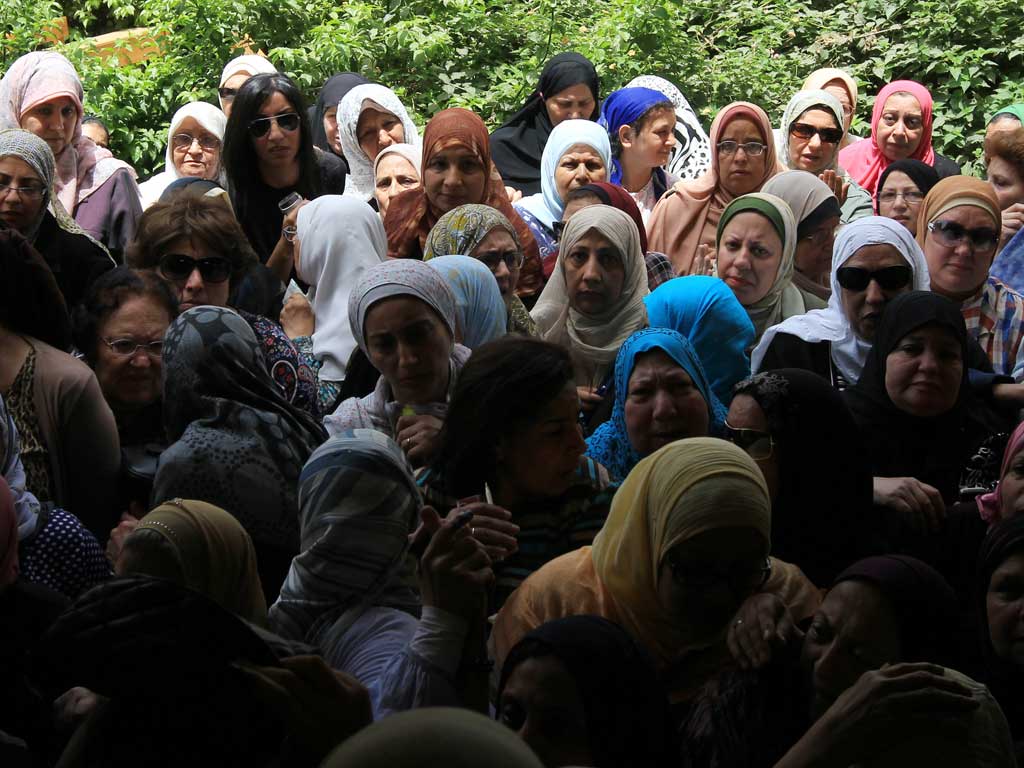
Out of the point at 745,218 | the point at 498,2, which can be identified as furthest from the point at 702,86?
the point at 745,218

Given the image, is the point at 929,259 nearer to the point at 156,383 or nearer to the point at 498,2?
the point at 156,383

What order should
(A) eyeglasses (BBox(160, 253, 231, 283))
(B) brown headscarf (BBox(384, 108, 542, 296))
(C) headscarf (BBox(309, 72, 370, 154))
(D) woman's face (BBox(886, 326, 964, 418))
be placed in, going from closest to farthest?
(D) woman's face (BBox(886, 326, 964, 418)) < (A) eyeglasses (BBox(160, 253, 231, 283)) < (B) brown headscarf (BBox(384, 108, 542, 296)) < (C) headscarf (BBox(309, 72, 370, 154))

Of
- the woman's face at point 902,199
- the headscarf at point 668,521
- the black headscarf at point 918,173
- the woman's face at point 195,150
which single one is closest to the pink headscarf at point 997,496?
the headscarf at point 668,521

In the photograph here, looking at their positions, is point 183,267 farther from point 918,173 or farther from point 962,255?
point 918,173

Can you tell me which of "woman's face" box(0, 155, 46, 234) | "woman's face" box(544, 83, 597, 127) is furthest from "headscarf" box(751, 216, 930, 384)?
"woman's face" box(544, 83, 597, 127)

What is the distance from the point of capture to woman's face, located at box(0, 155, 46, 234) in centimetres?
501

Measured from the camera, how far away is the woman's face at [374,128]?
7207mm

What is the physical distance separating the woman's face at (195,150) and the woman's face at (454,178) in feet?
4.87

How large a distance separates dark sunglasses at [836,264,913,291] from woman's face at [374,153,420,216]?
2419mm

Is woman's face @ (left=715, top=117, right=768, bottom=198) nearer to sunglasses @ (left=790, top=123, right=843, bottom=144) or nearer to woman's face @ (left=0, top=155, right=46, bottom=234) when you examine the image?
sunglasses @ (left=790, top=123, right=843, bottom=144)

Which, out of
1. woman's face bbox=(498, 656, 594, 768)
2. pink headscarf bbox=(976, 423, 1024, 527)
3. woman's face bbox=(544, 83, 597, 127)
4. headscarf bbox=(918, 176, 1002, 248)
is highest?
woman's face bbox=(544, 83, 597, 127)

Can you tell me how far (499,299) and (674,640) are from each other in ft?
6.72

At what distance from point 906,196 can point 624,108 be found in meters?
1.66

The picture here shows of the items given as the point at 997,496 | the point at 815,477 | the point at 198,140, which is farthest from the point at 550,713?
the point at 198,140
